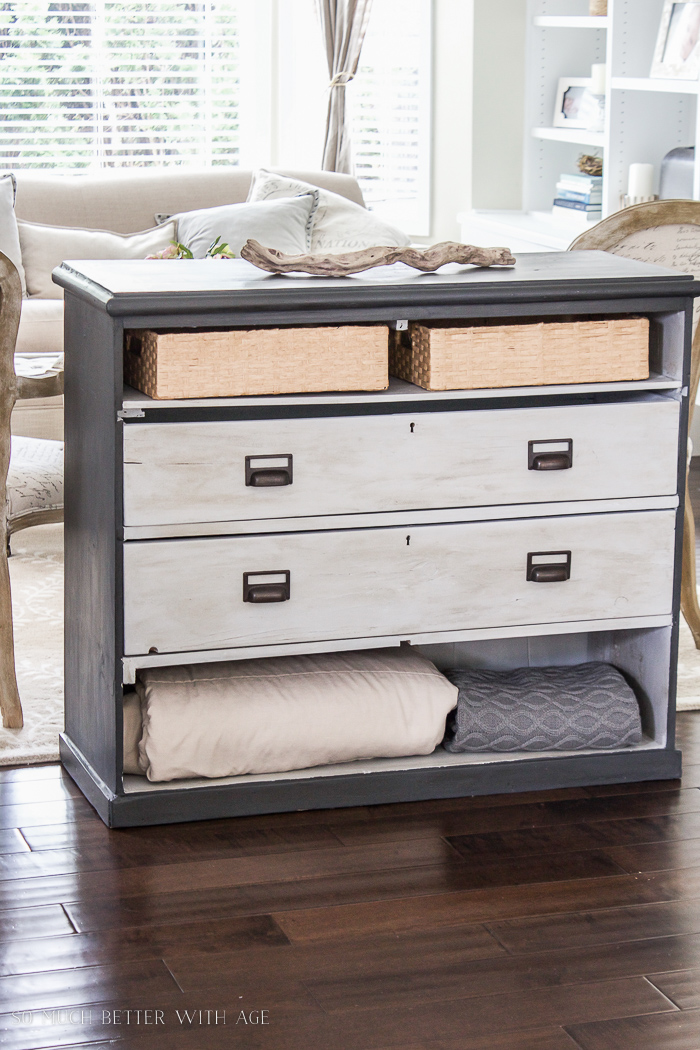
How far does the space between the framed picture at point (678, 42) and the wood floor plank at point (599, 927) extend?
2.89 meters

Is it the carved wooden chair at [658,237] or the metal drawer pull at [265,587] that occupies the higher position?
the carved wooden chair at [658,237]

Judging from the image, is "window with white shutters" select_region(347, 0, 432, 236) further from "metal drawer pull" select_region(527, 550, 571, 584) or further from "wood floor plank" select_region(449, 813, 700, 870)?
"wood floor plank" select_region(449, 813, 700, 870)

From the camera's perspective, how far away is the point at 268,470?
6.95 ft

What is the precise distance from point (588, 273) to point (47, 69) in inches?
157

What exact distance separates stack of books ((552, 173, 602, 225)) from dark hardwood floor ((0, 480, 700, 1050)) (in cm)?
298

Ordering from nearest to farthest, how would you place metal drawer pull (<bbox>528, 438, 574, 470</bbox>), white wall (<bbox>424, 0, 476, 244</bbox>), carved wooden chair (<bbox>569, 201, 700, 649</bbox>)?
1. metal drawer pull (<bbox>528, 438, 574, 470</bbox>)
2. carved wooden chair (<bbox>569, 201, 700, 649</bbox>)
3. white wall (<bbox>424, 0, 476, 244</bbox>)

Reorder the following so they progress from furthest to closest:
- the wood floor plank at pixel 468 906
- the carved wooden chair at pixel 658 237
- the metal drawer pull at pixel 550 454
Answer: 1. the carved wooden chair at pixel 658 237
2. the metal drawer pull at pixel 550 454
3. the wood floor plank at pixel 468 906

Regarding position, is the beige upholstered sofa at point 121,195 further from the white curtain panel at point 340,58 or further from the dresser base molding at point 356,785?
the dresser base molding at point 356,785

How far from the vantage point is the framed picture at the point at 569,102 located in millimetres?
5074

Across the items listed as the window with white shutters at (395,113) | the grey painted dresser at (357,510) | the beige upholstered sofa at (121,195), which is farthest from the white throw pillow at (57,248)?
the grey painted dresser at (357,510)

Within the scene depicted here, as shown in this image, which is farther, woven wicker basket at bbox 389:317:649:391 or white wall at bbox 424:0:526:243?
white wall at bbox 424:0:526:243

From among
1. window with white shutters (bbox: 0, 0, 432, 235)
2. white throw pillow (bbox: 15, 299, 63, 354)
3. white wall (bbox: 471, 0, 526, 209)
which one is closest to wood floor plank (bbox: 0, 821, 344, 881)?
white throw pillow (bbox: 15, 299, 63, 354)

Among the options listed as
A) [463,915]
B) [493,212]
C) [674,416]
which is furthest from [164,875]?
[493,212]

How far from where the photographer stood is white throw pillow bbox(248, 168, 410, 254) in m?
4.82
